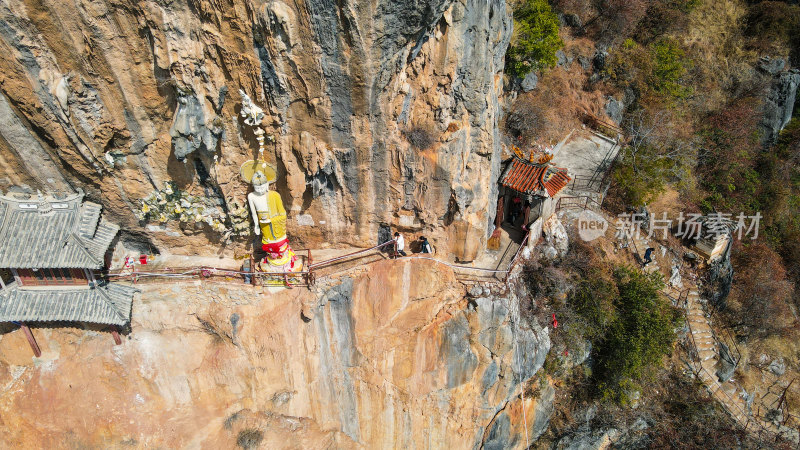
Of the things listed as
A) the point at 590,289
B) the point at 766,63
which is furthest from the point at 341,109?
the point at 766,63

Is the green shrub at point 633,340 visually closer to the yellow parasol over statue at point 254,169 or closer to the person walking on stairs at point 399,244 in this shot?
the person walking on stairs at point 399,244

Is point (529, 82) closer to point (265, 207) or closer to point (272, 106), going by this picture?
point (272, 106)

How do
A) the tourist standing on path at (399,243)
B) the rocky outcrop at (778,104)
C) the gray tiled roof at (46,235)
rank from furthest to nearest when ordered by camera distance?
the rocky outcrop at (778,104), the tourist standing on path at (399,243), the gray tiled roof at (46,235)

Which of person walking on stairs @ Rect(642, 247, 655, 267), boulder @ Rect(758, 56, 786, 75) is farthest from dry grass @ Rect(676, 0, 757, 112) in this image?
person walking on stairs @ Rect(642, 247, 655, 267)

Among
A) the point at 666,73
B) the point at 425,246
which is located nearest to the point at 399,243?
the point at 425,246

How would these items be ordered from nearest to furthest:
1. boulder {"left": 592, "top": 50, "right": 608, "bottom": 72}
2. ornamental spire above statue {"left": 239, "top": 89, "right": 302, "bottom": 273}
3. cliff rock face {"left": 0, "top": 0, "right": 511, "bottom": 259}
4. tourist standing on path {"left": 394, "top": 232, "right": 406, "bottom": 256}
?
cliff rock face {"left": 0, "top": 0, "right": 511, "bottom": 259}
ornamental spire above statue {"left": 239, "top": 89, "right": 302, "bottom": 273}
tourist standing on path {"left": 394, "top": 232, "right": 406, "bottom": 256}
boulder {"left": 592, "top": 50, "right": 608, "bottom": 72}

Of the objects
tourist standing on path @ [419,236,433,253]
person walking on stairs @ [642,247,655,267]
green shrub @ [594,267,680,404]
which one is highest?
tourist standing on path @ [419,236,433,253]

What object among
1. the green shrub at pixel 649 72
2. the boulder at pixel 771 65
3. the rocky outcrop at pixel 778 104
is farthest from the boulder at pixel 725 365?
the boulder at pixel 771 65

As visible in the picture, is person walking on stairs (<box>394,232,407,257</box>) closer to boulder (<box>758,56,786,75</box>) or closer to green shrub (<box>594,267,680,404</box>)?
green shrub (<box>594,267,680,404</box>)
